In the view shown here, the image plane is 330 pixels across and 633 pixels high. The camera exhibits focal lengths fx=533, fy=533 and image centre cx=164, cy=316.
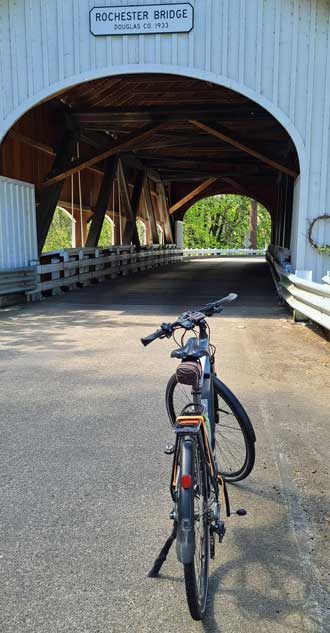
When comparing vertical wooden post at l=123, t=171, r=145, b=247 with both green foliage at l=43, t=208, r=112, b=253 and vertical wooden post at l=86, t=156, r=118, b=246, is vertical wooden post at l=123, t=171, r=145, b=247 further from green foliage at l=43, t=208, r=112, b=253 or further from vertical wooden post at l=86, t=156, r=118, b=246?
green foliage at l=43, t=208, r=112, b=253

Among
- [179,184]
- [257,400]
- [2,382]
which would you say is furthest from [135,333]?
[179,184]

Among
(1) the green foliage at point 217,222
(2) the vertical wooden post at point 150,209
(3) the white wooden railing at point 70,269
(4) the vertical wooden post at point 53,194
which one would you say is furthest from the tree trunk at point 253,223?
(4) the vertical wooden post at point 53,194

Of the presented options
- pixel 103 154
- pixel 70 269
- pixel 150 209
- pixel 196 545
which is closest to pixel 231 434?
pixel 196 545

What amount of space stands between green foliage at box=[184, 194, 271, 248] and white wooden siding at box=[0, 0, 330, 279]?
5062cm

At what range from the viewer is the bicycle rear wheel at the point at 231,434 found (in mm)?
3029

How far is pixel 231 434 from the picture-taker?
3.56 m

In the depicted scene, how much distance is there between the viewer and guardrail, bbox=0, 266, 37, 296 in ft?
36.3

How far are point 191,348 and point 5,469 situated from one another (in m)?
1.73

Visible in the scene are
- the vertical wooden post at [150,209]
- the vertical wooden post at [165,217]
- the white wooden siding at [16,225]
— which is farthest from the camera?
the vertical wooden post at [165,217]

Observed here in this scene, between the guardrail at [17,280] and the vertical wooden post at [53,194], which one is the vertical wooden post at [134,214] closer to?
the vertical wooden post at [53,194]

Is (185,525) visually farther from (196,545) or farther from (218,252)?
(218,252)

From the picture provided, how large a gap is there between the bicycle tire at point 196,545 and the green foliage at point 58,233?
162ft

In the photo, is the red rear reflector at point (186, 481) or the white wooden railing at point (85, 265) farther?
the white wooden railing at point (85, 265)

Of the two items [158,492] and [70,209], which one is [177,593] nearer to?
[158,492]
